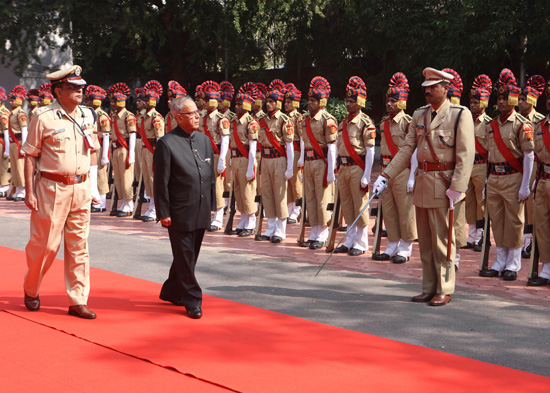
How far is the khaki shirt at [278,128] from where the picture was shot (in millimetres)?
11188

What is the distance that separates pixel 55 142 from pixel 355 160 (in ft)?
Answer: 15.8

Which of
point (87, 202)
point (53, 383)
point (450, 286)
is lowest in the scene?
point (53, 383)

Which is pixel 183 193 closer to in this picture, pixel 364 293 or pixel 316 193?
pixel 364 293

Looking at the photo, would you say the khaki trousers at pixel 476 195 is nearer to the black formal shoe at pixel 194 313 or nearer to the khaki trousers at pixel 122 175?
the black formal shoe at pixel 194 313

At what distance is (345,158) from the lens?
10.3 meters

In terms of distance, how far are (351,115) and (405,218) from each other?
1.62 metres

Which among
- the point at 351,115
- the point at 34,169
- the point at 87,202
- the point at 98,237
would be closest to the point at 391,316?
→ the point at 87,202

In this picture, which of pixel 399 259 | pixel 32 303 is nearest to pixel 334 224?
pixel 399 259

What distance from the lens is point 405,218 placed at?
9.77 metres

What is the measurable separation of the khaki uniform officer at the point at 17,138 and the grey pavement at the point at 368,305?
7.56 metres

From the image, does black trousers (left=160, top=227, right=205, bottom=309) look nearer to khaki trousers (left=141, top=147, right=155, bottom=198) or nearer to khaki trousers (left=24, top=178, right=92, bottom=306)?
khaki trousers (left=24, top=178, right=92, bottom=306)

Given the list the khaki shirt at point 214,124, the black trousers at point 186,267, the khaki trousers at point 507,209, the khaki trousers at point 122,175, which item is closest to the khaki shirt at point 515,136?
the khaki trousers at point 507,209

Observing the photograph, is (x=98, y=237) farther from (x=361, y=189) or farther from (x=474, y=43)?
(x=474, y=43)

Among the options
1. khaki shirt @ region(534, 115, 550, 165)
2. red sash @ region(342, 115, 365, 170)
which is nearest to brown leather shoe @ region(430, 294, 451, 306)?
khaki shirt @ region(534, 115, 550, 165)
